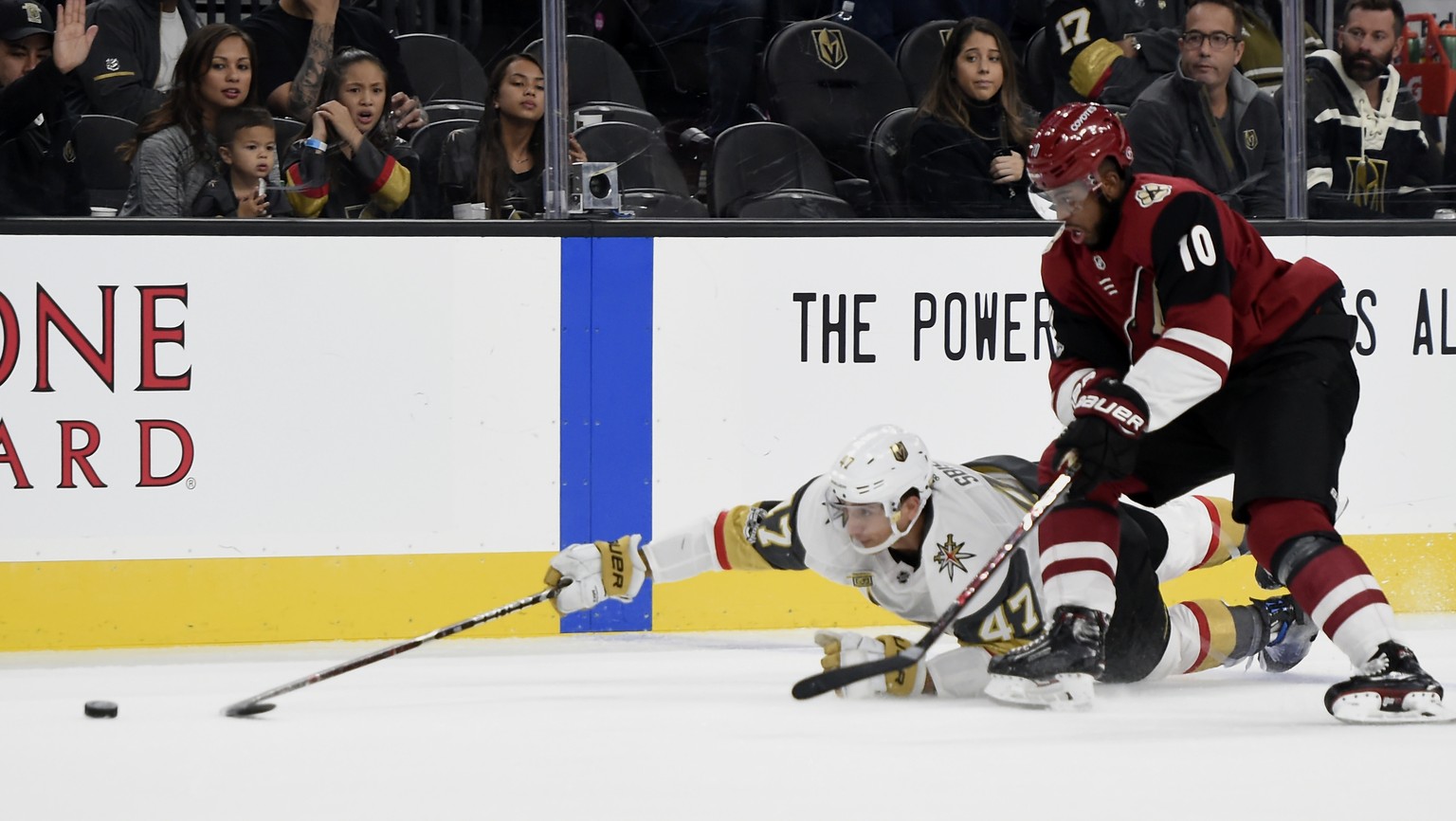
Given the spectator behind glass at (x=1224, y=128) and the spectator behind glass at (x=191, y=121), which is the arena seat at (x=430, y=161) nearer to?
the spectator behind glass at (x=191, y=121)

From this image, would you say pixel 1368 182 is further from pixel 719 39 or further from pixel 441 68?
pixel 441 68

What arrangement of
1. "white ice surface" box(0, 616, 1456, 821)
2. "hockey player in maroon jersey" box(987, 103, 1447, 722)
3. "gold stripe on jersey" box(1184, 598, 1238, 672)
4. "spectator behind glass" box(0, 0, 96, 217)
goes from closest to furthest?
"white ice surface" box(0, 616, 1456, 821) < "hockey player in maroon jersey" box(987, 103, 1447, 722) < "gold stripe on jersey" box(1184, 598, 1238, 672) < "spectator behind glass" box(0, 0, 96, 217)

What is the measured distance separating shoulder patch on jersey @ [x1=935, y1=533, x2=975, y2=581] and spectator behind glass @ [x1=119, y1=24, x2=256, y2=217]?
1.96 meters

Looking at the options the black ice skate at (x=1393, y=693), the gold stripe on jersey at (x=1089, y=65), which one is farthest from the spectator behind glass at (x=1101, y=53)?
the black ice skate at (x=1393, y=693)

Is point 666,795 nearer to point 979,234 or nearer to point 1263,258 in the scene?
point 1263,258

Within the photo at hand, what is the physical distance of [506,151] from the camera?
13.8 ft

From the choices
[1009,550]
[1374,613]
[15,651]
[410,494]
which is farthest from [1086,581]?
Answer: [15,651]

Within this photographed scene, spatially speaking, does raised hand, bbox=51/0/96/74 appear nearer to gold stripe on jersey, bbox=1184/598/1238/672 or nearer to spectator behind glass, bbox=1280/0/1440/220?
gold stripe on jersey, bbox=1184/598/1238/672

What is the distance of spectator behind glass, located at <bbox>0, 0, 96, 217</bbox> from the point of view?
3.95m

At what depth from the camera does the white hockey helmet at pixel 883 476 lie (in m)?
3.13

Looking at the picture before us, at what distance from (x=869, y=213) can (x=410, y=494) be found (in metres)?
1.31

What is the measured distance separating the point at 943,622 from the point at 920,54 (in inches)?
74.1

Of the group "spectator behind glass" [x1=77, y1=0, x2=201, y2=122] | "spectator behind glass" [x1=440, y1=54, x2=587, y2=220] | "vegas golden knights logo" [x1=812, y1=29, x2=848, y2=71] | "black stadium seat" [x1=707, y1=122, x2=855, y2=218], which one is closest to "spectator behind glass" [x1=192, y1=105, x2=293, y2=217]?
"spectator behind glass" [x1=77, y1=0, x2=201, y2=122]

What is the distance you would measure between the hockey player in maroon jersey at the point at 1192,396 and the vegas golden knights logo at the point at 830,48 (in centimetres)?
126
